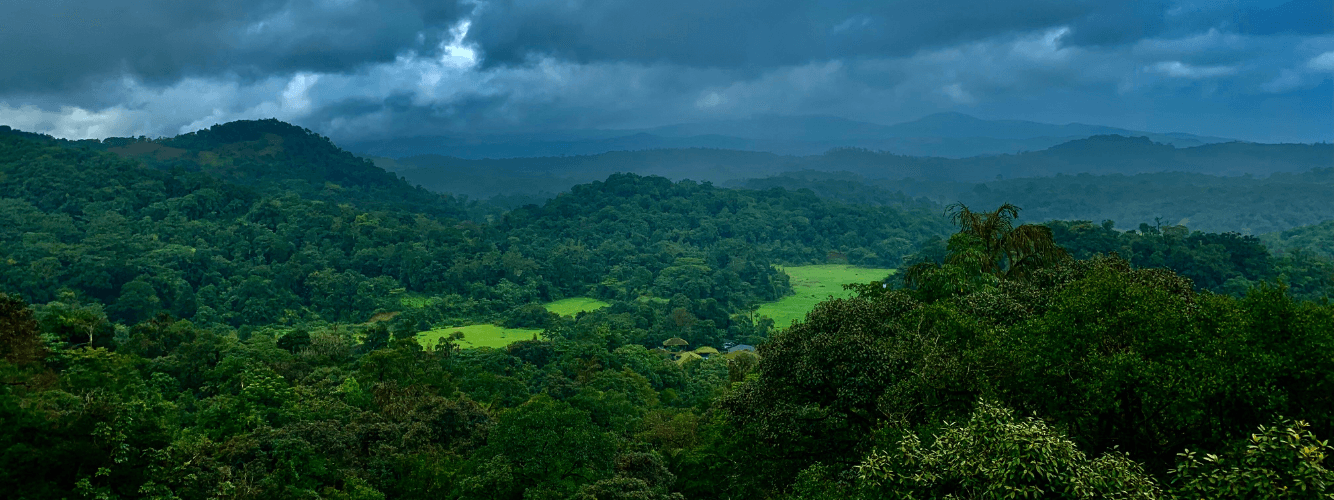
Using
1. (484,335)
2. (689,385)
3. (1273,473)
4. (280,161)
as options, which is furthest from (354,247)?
(1273,473)

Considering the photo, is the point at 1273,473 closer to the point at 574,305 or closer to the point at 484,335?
the point at 484,335

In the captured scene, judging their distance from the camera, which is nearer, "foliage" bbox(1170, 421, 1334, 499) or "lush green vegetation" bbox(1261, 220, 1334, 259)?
"foliage" bbox(1170, 421, 1334, 499)

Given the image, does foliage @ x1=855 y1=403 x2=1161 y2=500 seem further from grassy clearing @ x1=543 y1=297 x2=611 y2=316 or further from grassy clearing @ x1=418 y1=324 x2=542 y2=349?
grassy clearing @ x1=543 y1=297 x2=611 y2=316

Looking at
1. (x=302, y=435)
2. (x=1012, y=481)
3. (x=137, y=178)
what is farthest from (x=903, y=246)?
(x=1012, y=481)

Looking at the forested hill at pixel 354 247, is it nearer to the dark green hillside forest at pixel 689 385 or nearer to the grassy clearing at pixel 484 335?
the dark green hillside forest at pixel 689 385

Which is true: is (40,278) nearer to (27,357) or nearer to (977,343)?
(27,357)

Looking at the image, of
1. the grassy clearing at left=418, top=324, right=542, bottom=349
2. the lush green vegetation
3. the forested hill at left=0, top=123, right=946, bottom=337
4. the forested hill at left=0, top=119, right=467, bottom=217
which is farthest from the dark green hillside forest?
the forested hill at left=0, top=119, right=467, bottom=217

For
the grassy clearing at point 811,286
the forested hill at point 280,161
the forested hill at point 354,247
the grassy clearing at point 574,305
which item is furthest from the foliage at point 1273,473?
the forested hill at point 280,161
